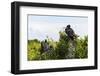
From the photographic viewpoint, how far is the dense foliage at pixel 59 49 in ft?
3.57

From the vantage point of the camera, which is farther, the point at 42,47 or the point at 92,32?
the point at 92,32

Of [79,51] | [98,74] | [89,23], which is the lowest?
[98,74]

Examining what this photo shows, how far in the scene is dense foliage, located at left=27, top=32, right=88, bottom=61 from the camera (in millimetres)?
1088

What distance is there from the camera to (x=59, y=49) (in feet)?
3.73

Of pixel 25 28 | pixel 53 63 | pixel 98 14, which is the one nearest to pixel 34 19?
pixel 25 28

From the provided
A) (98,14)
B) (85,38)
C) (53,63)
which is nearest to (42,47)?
(53,63)

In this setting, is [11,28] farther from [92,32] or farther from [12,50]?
[92,32]

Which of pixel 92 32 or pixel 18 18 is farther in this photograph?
pixel 92 32

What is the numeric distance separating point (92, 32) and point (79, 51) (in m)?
0.11

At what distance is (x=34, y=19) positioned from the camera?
1089mm

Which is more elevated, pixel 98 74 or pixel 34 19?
pixel 34 19

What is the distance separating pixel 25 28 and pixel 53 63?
7.6 inches

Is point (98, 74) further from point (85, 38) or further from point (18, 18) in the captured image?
point (18, 18)

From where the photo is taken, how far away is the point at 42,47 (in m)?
1.10
